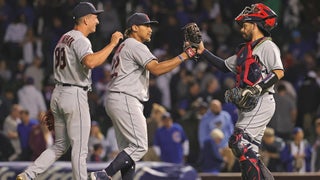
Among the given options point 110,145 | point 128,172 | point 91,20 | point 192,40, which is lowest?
point 110,145

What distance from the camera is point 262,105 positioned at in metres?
11.6

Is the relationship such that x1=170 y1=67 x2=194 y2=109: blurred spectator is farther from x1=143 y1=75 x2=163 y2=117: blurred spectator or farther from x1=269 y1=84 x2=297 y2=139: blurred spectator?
x1=269 y1=84 x2=297 y2=139: blurred spectator

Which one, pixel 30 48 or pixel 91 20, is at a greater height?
pixel 91 20

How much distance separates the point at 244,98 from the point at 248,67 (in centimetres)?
36

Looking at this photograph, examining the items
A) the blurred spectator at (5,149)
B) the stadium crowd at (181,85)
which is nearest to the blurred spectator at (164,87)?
the stadium crowd at (181,85)

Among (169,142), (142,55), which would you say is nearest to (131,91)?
(142,55)

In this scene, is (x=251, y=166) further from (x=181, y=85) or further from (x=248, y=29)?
(x=181, y=85)

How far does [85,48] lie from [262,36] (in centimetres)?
176

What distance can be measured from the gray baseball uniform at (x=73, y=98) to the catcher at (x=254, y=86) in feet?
4.87

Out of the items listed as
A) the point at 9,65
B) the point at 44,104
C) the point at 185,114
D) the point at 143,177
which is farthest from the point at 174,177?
the point at 9,65

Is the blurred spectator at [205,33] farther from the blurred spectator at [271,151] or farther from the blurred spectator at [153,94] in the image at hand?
the blurred spectator at [271,151]

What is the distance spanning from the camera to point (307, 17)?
84.9ft

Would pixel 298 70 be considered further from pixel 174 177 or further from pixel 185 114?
pixel 174 177

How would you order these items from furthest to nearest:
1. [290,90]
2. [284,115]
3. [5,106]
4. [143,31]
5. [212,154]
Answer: [290,90] < [284,115] < [5,106] < [212,154] < [143,31]
